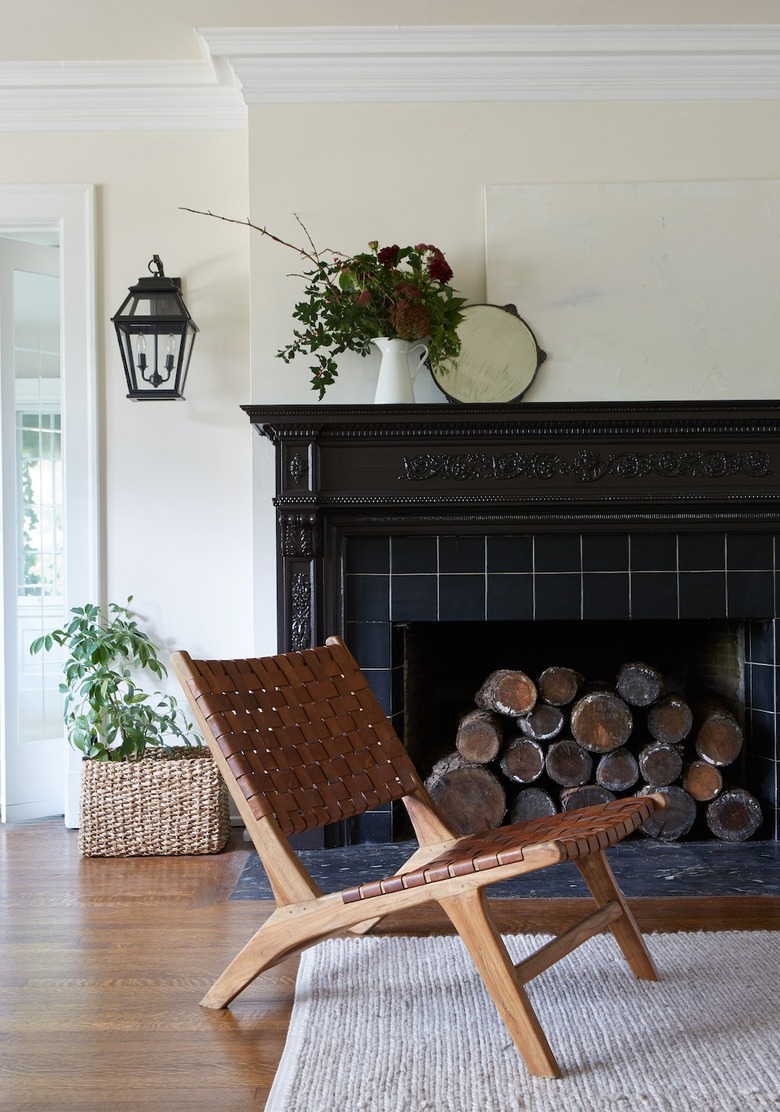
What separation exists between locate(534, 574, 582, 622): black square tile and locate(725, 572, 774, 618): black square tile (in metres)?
0.48

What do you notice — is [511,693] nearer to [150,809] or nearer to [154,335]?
[150,809]

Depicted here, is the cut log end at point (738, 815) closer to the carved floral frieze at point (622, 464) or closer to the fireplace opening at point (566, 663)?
the fireplace opening at point (566, 663)

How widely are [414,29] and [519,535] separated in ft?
5.30

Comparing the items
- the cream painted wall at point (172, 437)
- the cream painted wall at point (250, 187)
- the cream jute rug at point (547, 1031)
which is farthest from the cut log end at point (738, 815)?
the cream painted wall at point (172, 437)

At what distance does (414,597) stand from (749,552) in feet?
3.53

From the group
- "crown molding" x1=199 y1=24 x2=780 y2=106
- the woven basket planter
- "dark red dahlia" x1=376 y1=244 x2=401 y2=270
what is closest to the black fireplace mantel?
"dark red dahlia" x1=376 y1=244 x2=401 y2=270

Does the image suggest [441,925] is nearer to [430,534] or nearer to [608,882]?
[608,882]

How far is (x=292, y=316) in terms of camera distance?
318 cm

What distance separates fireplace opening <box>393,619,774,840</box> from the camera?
3.31 meters

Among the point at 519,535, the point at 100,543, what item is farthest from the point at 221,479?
the point at 519,535

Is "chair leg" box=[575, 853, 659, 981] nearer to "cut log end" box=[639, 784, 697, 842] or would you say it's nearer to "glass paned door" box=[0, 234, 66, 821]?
"cut log end" box=[639, 784, 697, 842]

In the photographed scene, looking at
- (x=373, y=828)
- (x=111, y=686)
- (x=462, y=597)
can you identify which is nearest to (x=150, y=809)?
(x=111, y=686)

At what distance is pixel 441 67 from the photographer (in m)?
3.16

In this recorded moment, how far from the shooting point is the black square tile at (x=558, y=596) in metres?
3.13
